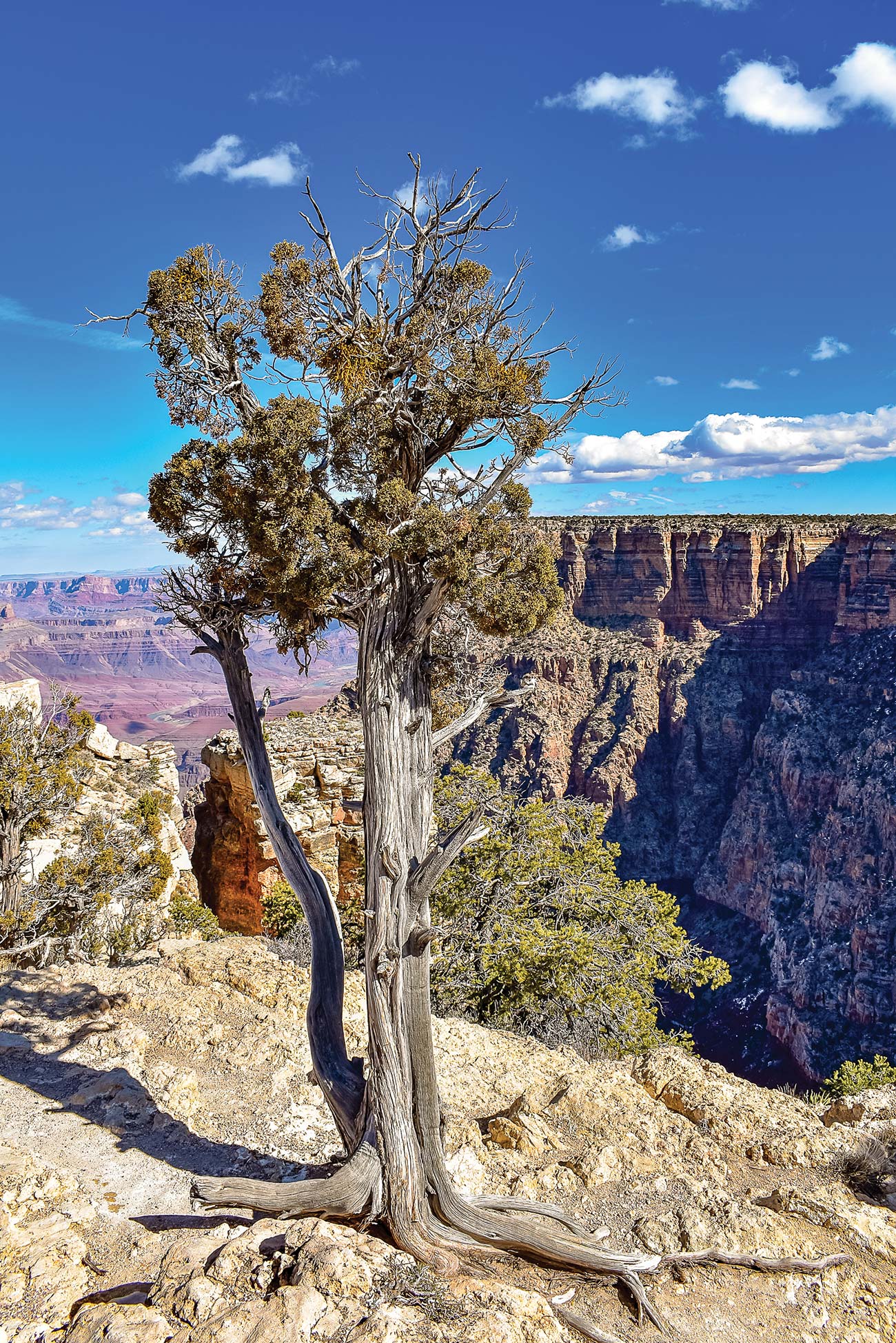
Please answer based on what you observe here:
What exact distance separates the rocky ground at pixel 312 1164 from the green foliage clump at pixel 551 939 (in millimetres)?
1160

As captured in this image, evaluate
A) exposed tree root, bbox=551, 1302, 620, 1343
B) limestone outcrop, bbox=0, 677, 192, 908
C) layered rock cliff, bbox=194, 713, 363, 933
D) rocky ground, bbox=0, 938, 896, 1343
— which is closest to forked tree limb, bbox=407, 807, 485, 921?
rocky ground, bbox=0, 938, 896, 1343

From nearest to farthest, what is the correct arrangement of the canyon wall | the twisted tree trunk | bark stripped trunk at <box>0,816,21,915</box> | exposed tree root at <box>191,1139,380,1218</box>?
exposed tree root at <box>191,1139,380,1218</box> → the twisted tree trunk → bark stripped trunk at <box>0,816,21,915</box> → the canyon wall

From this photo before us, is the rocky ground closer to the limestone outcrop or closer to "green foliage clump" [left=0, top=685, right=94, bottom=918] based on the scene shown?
"green foliage clump" [left=0, top=685, right=94, bottom=918]

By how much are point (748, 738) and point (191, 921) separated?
52502mm

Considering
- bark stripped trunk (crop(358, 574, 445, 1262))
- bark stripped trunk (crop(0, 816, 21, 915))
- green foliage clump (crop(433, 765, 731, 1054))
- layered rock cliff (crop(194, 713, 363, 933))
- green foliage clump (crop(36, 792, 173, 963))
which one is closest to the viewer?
bark stripped trunk (crop(358, 574, 445, 1262))

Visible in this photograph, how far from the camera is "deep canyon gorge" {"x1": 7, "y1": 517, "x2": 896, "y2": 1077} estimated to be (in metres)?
40.2

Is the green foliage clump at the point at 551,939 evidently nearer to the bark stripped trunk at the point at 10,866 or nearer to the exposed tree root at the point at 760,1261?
the exposed tree root at the point at 760,1261

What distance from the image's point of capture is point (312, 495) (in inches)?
240

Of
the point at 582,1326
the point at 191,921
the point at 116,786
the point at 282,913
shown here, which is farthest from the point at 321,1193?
the point at 116,786

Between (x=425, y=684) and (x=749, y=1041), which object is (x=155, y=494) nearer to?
(x=425, y=684)

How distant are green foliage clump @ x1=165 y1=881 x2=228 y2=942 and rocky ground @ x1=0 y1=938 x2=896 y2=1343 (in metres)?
2.31

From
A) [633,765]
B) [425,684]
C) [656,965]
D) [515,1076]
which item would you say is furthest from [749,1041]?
[425,684]

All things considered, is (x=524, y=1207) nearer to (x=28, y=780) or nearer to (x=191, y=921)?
(x=191, y=921)

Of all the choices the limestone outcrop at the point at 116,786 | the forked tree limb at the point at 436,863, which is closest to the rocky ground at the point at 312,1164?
the forked tree limb at the point at 436,863
